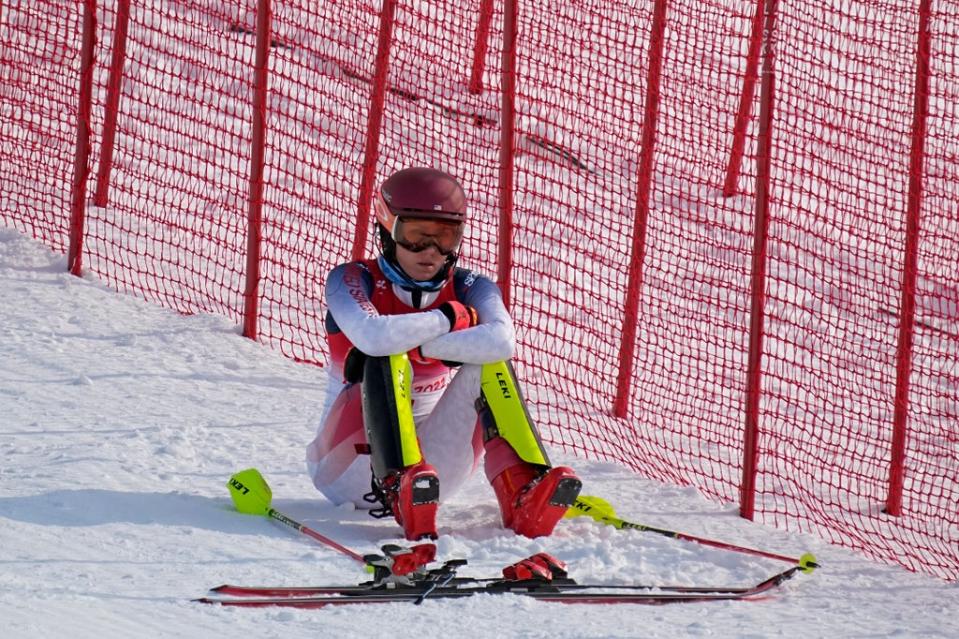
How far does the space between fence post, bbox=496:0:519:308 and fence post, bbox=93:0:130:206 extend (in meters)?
2.32

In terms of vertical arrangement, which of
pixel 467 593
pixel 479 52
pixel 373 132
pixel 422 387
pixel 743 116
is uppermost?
pixel 479 52

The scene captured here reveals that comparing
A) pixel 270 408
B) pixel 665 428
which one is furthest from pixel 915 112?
pixel 270 408

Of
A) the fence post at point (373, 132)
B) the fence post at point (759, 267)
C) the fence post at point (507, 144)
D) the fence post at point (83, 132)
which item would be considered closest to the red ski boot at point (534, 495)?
the fence post at point (759, 267)

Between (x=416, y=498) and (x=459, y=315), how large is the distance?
0.65 meters

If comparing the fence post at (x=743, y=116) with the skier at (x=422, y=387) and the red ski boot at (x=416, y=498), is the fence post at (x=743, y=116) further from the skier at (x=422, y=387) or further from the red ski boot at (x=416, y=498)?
the red ski boot at (x=416, y=498)

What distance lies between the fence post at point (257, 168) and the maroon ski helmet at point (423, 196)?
2.29m

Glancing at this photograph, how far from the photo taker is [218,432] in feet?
21.2

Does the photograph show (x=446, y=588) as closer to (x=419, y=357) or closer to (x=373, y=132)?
(x=419, y=357)

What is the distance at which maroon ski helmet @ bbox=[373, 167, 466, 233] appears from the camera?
5.50 m

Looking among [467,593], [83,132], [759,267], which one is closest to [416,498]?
[467,593]

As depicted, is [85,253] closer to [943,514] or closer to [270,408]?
[270,408]

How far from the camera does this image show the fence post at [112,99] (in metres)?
8.49

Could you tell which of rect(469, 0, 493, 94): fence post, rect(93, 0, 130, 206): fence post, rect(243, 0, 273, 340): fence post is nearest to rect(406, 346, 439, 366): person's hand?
rect(243, 0, 273, 340): fence post

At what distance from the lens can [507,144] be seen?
23.8ft
